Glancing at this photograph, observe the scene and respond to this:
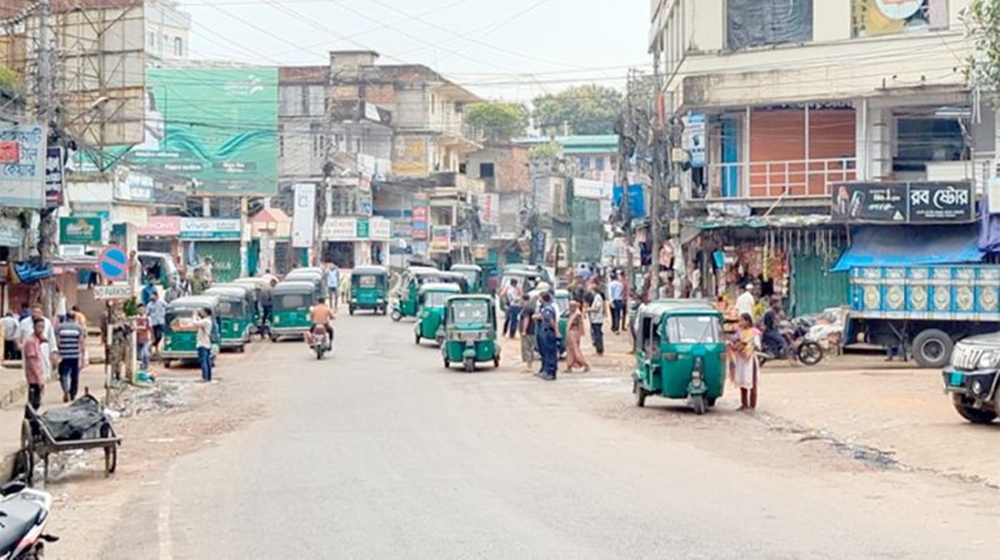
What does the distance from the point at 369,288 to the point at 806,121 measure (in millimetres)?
23675

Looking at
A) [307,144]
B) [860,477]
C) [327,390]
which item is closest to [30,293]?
[327,390]

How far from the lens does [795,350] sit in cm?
3412

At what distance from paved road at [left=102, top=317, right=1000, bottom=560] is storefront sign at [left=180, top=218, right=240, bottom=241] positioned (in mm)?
48298

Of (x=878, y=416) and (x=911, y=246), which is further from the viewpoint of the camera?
(x=911, y=246)

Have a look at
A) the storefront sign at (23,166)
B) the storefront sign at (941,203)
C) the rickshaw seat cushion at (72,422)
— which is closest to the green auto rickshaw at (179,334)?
the storefront sign at (23,166)

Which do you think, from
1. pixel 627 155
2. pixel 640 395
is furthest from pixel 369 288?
pixel 640 395

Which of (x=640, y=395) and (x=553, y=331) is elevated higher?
(x=553, y=331)

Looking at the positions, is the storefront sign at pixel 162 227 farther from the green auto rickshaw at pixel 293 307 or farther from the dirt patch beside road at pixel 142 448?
the dirt patch beside road at pixel 142 448

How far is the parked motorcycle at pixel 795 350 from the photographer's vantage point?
112 ft

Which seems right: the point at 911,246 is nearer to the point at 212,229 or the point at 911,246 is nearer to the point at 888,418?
the point at 888,418

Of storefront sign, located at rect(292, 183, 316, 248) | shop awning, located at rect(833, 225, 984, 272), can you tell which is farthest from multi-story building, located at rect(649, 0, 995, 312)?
storefront sign, located at rect(292, 183, 316, 248)

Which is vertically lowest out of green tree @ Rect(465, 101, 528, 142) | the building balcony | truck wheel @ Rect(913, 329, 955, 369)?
truck wheel @ Rect(913, 329, 955, 369)

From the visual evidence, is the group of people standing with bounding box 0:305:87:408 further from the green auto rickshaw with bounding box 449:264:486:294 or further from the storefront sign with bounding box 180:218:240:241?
the storefront sign with bounding box 180:218:240:241

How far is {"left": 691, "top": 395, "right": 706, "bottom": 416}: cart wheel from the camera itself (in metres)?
24.1
